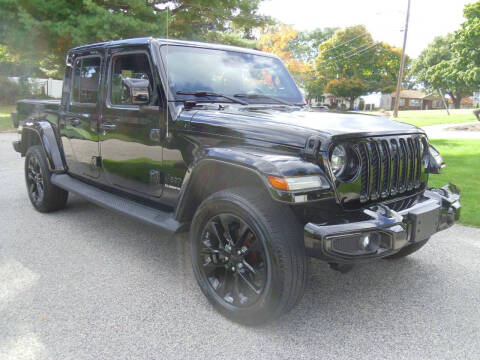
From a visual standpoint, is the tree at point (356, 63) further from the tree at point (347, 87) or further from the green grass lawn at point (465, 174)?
the green grass lawn at point (465, 174)

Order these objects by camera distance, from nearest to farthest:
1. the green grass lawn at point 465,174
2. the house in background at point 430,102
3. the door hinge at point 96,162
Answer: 1. the door hinge at point 96,162
2. the green grass lawn at point 465,174
3. the house in background at point 430,102

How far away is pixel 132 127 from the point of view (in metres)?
3.63

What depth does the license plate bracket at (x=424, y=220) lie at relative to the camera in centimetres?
258

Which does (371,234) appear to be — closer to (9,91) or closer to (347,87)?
(9,91)

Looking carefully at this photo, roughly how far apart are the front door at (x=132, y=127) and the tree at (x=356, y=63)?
55893mm

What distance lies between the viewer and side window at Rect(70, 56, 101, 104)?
4179 millimetres

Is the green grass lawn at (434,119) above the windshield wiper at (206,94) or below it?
below

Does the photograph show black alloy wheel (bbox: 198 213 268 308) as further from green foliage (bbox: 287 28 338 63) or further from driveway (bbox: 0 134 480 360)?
green foliage (bbox: 287 28 338 63)

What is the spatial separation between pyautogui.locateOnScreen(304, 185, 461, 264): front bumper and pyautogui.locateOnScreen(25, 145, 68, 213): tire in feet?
12.1

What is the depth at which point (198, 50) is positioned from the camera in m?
3.68

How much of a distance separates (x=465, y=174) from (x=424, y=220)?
6002mm

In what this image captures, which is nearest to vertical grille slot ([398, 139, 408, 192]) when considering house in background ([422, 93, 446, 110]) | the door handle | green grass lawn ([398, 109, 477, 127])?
the door handle

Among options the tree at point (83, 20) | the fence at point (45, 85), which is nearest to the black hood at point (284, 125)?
the tree at point (83, 20)

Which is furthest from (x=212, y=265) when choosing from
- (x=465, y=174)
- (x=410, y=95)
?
(x=410, y=95)
